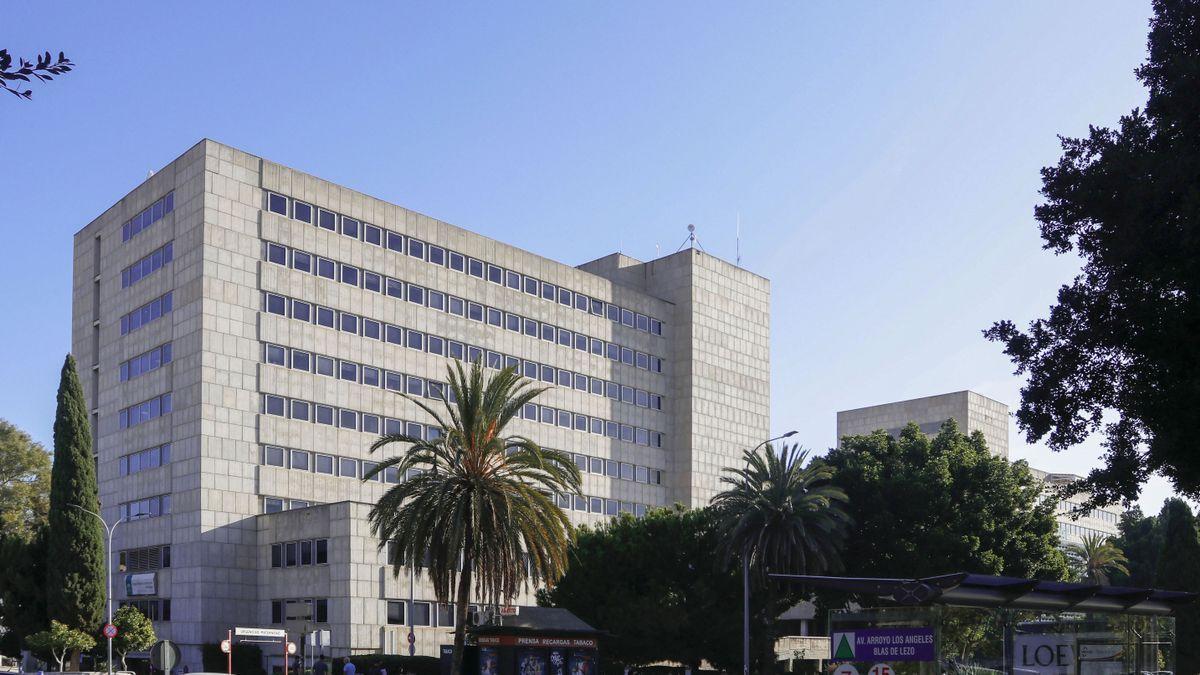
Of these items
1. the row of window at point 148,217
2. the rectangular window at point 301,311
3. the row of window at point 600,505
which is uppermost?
the row of window at point 148,217

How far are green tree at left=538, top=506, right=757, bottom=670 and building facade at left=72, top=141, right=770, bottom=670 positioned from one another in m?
10.6

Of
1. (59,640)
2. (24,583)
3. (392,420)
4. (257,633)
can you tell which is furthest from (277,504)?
(257,633)

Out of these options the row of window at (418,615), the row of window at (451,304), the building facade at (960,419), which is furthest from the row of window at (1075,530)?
the row of window at (418,615)

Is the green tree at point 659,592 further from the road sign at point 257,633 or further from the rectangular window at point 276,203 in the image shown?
the rectangular window at point 276,203

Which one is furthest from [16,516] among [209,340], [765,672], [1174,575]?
[1174,575]

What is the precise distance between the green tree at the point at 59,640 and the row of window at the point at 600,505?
1430 inches

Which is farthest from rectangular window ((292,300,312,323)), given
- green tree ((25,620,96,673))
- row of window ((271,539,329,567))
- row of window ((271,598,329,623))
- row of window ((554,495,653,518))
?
green tree ((25,620,96,673))

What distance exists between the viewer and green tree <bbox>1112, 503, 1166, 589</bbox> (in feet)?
412

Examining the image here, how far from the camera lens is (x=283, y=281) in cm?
7738

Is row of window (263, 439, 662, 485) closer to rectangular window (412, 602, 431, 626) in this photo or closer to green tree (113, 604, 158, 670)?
rectangular window (412, 602, 431, 626)

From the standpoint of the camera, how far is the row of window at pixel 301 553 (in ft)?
231

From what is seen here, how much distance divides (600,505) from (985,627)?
Answer: 70510 mm

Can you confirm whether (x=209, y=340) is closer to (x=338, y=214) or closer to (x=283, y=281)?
(x=283, y=281)

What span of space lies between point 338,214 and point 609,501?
30564 mm
